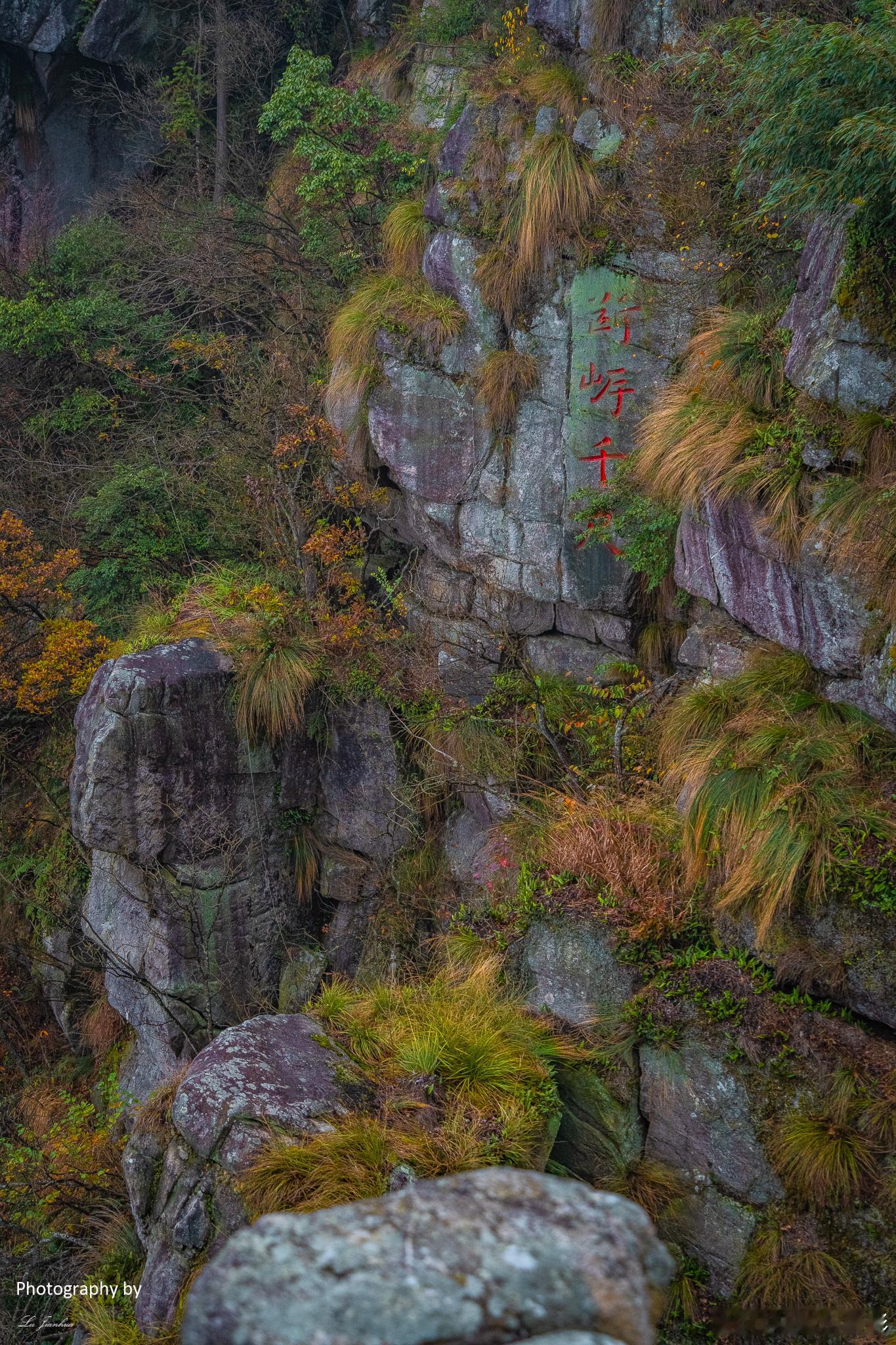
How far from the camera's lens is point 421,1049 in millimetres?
4434

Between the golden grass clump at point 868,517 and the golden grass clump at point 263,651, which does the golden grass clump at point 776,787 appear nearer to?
the golden grass clump at point 868,517

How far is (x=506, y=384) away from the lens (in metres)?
7.35

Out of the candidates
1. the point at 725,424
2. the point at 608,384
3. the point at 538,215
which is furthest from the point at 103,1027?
the point at 538,215

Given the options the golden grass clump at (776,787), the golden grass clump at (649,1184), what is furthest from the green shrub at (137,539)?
the golden grass clump at (649,1184)

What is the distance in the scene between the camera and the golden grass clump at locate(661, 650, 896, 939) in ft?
14.4

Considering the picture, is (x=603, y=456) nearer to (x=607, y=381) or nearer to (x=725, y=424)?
(x=607, y=381)

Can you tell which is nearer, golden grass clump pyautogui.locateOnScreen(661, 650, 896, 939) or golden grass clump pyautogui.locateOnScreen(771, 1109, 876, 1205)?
golden grass clump pyautogui.locateOnScreen(771, 1109, 876, 1205)

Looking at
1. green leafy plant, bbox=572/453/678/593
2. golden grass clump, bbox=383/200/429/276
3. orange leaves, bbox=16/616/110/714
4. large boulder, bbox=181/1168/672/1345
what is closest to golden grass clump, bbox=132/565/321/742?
orange leaves, bbox=16/616/110/714

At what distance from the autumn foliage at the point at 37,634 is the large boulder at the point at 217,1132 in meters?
5.55

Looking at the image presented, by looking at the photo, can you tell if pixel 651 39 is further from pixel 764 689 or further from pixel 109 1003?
pixel 109 1003

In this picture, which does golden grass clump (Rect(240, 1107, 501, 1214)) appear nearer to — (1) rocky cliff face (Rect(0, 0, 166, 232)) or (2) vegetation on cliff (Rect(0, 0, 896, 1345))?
(2) vegetation on cliff (Rect(0, 0, 896, 1345))

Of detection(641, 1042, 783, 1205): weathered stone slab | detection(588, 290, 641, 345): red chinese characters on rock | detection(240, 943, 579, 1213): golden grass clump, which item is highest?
detection(588, 290, 641, 345): red chinese characters on rock

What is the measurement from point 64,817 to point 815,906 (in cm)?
817

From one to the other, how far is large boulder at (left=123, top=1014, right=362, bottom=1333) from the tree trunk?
11.1m
